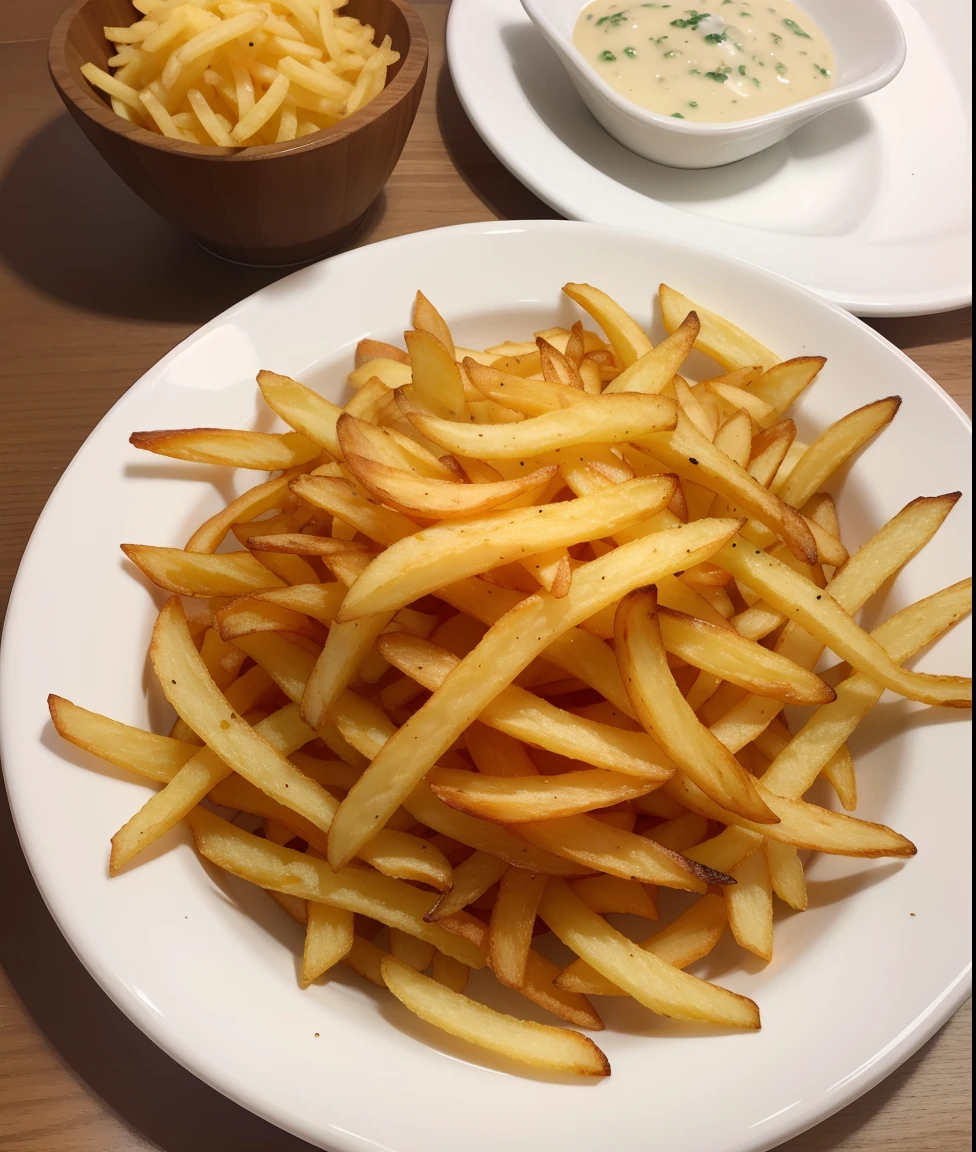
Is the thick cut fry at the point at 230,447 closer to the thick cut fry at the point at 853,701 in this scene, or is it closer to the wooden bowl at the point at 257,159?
the wooden bowl at the point at 257,159

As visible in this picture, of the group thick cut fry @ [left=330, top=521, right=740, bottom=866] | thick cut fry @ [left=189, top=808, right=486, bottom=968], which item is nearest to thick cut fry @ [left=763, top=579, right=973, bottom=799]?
thick cut fry @ [left=330, top=521, right=740, bottom=866]

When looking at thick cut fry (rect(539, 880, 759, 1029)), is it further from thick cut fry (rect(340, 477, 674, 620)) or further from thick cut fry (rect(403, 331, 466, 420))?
thick cut fry (rect(403, 331, 466, 420))

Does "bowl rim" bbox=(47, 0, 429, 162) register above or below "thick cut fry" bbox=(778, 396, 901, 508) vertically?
above

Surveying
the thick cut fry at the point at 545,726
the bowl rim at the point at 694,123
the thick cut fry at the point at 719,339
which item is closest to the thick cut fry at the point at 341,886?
the thick cut fry at the point at 545,726

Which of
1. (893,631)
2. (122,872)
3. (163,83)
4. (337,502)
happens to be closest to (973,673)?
(893,631)

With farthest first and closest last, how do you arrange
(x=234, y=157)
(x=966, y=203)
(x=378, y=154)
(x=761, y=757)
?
1. (x=966, y=203)
2. (x=378, y=154)
3. (x=234, y=157)
4. (x=761, y=757)

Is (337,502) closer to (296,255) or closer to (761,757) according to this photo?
(761,757)
